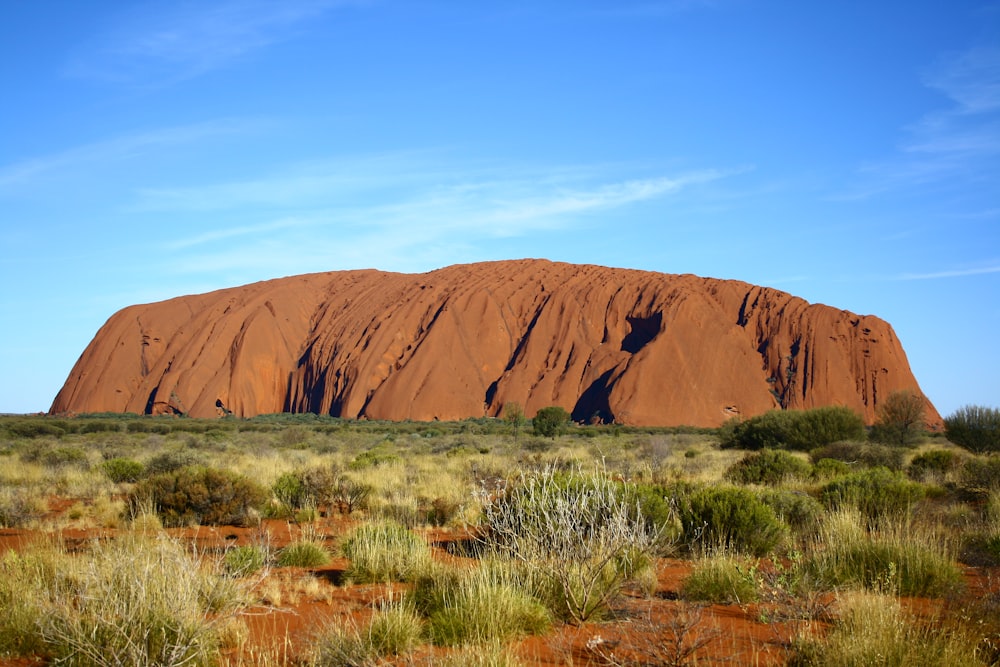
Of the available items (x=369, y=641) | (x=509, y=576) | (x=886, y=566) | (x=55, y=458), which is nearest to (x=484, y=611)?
(x=509, y=576)

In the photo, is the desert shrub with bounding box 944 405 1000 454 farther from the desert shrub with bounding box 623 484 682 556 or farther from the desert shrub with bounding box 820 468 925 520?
the desert shrub with bounding box 623 484 682 556

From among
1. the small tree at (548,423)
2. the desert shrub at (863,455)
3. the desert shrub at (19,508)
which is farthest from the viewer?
the small tree at (548,423)

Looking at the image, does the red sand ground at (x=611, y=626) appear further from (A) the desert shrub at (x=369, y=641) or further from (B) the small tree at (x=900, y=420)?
(B) the small tree at (x=900, y=420)

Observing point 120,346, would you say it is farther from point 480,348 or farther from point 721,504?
point 721,504

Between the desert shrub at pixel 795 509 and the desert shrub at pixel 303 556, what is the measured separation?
5.31 m

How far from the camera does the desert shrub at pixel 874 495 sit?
31.1 ft

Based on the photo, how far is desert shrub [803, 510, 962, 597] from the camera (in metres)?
6.02

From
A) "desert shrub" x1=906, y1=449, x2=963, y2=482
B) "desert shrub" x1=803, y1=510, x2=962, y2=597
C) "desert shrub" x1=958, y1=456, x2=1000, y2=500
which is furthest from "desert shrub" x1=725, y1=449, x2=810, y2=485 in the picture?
"desert shrub" x1=803, y1=510, x2=962, y2=597

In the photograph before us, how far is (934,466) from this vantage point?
1523cm

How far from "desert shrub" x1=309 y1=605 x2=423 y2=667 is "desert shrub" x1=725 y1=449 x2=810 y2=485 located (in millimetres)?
10051

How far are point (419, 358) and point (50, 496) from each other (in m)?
54.7

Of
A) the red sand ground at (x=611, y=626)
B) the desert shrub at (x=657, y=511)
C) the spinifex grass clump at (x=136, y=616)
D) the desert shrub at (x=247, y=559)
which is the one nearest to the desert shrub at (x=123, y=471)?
the red sand ground at (x=611, y=626)

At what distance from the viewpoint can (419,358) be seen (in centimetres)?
6750

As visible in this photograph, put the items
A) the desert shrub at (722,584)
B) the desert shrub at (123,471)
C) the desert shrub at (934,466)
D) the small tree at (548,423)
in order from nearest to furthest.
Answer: the desert shrub at (722,584), the desert shrub at (934,466), the desert shrub at (123,471), the small tree at (548,423)
